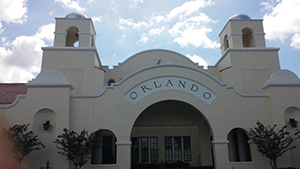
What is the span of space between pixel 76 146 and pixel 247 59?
548 inches

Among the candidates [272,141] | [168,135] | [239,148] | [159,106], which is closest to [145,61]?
[159,106]

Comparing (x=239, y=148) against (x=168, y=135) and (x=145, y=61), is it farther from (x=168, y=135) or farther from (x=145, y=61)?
(x=145, y=61)

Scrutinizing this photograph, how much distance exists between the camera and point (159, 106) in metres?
20.6

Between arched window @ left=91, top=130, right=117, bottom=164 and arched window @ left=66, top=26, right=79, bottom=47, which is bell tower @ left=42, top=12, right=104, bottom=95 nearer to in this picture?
arched window @ left=66, top=26, right=79, bottom=47

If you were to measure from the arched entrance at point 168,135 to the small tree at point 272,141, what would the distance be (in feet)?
16.7

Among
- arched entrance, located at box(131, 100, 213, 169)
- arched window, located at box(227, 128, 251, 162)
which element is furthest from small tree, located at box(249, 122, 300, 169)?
arched entrance, located at box(131, 100, 213, 169)

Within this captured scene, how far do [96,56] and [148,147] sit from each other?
8108mm

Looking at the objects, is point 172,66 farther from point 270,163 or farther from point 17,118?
point 17,118

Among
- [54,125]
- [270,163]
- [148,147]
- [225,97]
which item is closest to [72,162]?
[54,125]

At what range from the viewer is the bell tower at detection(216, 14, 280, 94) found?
20.0m

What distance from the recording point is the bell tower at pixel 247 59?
20047mm

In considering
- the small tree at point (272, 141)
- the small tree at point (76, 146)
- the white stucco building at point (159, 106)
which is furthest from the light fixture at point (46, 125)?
the small tree at point (272, 141)

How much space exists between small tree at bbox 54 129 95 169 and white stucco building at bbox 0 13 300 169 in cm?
86

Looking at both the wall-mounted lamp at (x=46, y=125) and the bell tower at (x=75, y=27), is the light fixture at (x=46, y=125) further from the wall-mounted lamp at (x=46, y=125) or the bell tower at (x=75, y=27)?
the bell tower at (x=75, y=27)
